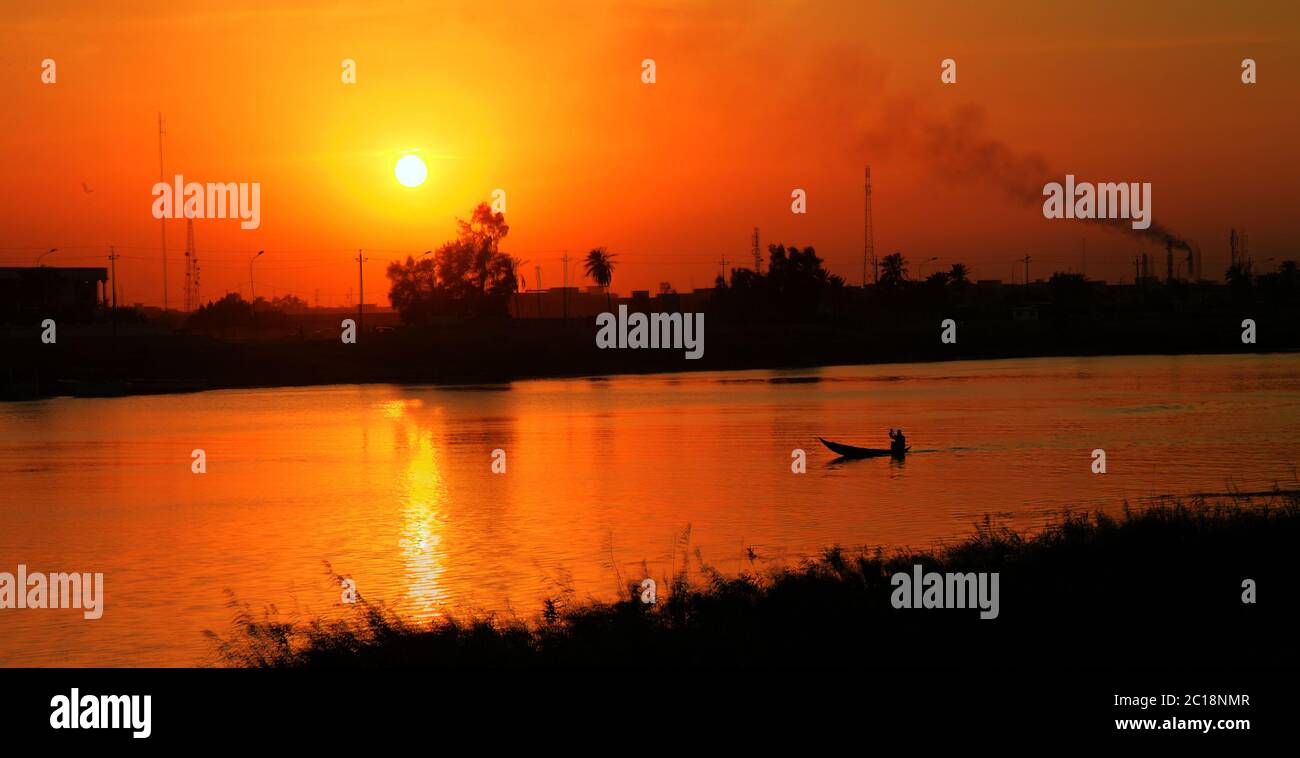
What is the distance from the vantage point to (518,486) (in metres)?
62.2

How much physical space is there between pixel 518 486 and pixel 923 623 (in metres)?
41.1

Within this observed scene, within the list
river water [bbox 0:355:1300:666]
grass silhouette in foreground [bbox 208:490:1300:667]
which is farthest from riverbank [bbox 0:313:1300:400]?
grass silhouette in foreground [bbox 208:490:1300:667]

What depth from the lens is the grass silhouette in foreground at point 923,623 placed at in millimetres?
20756

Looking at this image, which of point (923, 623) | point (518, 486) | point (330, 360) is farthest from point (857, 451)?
point (330, 360)

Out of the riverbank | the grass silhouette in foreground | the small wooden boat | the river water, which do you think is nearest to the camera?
the grass silhouette in foreground

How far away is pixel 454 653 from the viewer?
73.2 feet

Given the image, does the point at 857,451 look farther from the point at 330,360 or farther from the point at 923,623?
the point at 330,360

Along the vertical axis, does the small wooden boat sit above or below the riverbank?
below

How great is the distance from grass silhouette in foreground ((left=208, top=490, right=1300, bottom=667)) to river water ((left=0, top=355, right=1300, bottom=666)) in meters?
5.96

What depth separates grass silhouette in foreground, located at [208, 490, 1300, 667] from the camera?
20756 millimetres

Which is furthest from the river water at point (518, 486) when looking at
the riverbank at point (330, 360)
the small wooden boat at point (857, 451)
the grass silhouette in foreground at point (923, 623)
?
the riverbank at point (330, 360)

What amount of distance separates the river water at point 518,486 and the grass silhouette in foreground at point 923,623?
5.96 metres

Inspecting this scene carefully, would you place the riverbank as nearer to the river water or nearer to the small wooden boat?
the river water

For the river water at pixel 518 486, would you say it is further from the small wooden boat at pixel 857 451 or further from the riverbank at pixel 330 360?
the riverbank at pixel 330 360
